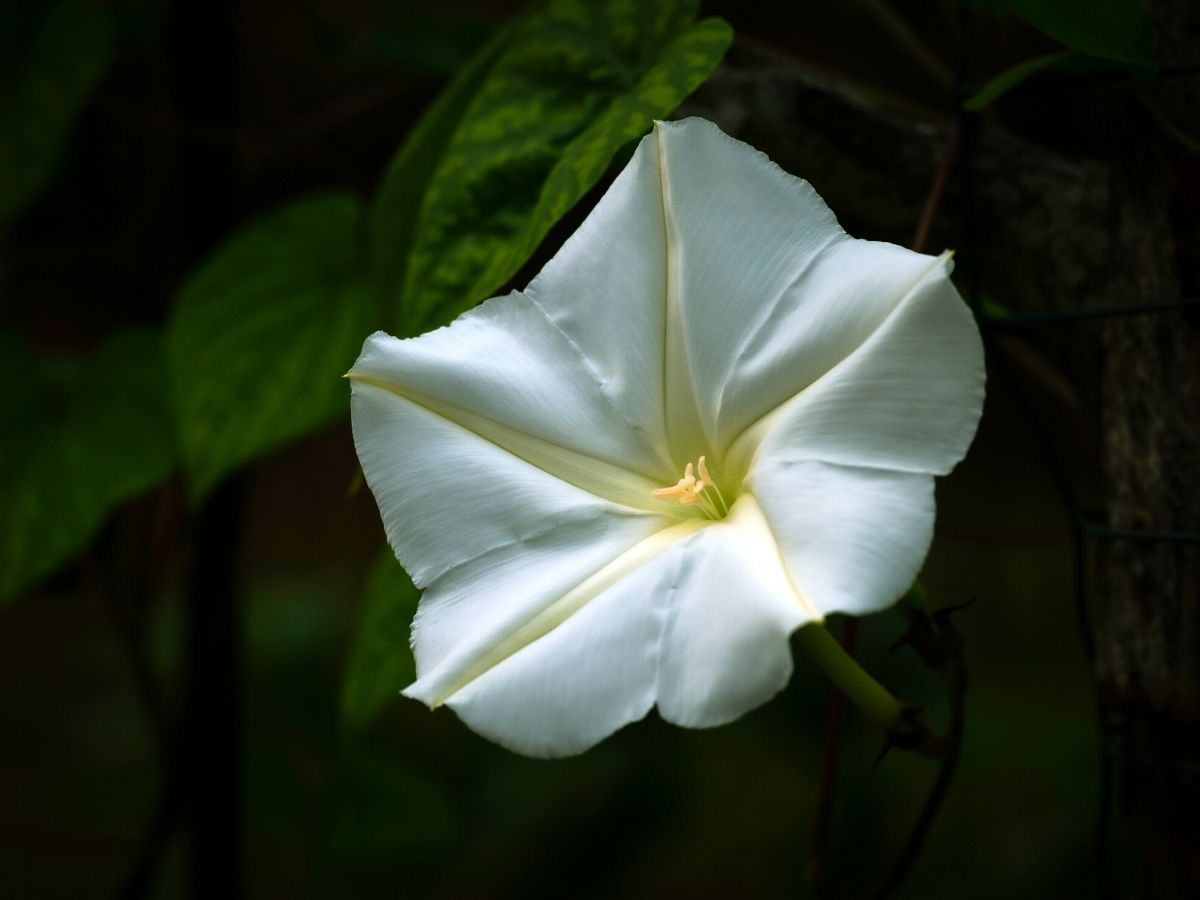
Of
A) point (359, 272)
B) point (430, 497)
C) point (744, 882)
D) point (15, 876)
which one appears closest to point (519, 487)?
point (430, 497)

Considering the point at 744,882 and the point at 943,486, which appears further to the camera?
the point at 744,882

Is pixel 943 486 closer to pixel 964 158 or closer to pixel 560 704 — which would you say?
pixel 964 158

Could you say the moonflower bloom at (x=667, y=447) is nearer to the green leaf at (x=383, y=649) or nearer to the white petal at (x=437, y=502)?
the white petal at (x=437, y=502)

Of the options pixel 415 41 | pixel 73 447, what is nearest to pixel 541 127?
pixel 415 41

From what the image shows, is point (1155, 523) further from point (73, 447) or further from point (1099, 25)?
point (73, 447)

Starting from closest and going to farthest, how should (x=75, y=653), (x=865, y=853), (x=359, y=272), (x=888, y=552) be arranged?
(x=888, y=552)
(x=359, y=272)
(x=865, y=853)
(x=75, y=653)

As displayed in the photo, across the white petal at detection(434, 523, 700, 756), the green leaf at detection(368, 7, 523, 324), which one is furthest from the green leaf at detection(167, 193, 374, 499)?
the white petal at detection(434, 523, 700, 756)

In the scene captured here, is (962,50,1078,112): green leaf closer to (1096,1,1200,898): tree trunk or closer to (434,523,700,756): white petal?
(1096,1,1200,898): tree trunk
